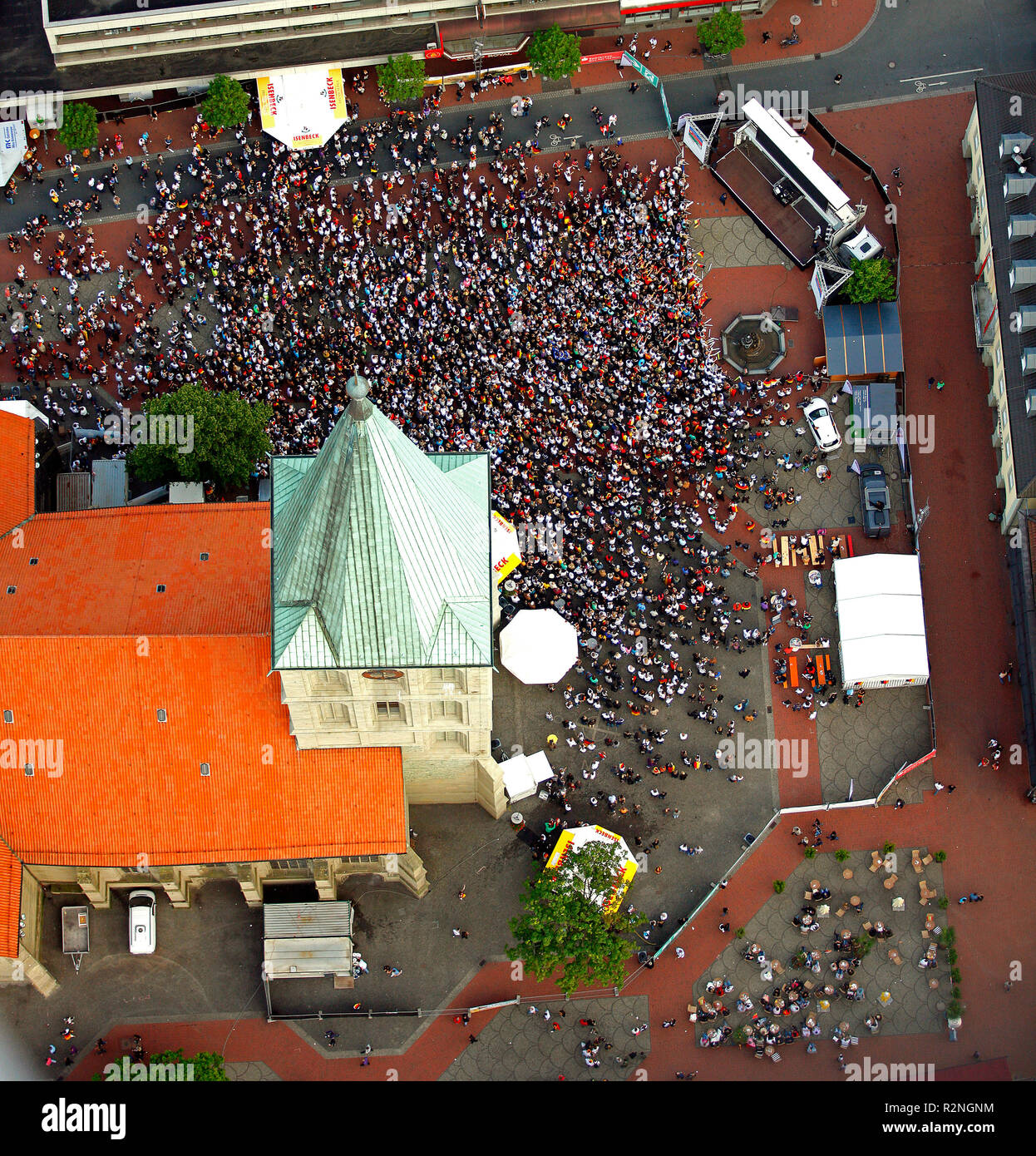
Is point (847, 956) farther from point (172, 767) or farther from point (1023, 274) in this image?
point (1023, 274)

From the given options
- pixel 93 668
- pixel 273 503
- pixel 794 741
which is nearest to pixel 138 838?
pixel 93 668

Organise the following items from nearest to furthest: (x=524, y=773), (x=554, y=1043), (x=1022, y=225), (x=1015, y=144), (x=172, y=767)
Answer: (x=172, y=767) < (x=554, y=1043) < (x=524, y=773) < (x=1022, y=225) < (x=1015, y=144)

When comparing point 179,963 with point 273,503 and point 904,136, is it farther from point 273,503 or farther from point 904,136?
point 904,136

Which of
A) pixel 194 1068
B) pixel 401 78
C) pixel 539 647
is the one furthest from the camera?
pixel 401 78

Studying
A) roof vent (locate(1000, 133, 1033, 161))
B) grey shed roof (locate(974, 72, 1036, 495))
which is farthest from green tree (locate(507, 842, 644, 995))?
roof vent (locate(1000, 133, 1033, 161))

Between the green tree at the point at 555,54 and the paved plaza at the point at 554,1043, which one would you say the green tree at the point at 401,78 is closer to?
the green tree at the point at 555,54

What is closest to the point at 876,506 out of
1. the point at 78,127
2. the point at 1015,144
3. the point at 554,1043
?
the point at 1015,144

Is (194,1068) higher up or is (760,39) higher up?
(760,39)

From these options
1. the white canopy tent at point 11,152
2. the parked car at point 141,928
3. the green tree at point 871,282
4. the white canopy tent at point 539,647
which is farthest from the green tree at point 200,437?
the green tree at point 871,282
